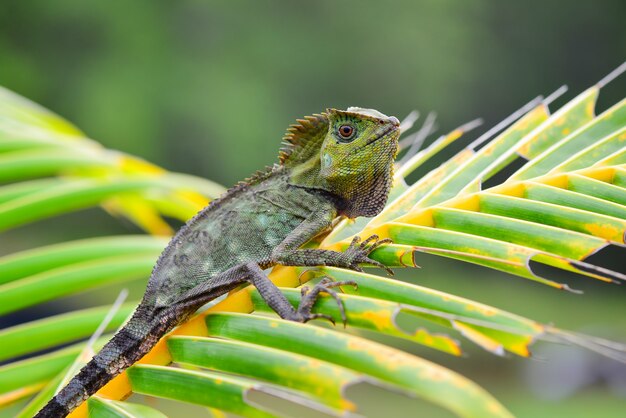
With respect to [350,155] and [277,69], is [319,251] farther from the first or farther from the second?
[277,69]

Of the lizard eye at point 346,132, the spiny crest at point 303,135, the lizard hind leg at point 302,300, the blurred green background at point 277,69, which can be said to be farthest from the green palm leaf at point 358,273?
the blurred green background at point 277,69

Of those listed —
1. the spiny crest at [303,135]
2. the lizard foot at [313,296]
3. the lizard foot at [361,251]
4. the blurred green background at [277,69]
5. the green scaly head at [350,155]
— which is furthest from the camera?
the blurred green background at [277,69]

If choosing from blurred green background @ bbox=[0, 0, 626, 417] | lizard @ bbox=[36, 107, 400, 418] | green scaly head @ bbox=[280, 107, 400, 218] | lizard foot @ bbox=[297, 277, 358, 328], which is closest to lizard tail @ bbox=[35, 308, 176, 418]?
lizard @ bbox=[36, 107, 400, 418]

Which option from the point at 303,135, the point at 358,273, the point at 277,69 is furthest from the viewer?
the point at 277,69

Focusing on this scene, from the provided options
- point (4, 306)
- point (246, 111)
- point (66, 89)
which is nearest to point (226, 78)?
point (246, 111)

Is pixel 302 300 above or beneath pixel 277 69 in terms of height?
beneath

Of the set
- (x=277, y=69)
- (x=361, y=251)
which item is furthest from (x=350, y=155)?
(x=277, y=69)

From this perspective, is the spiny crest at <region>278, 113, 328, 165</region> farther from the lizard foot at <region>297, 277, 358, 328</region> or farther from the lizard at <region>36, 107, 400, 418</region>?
the lizard foot at <region>297, 277, 358, 328</region>

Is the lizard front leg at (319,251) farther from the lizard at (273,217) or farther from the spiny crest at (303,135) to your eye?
the spiny crest at (303,135)

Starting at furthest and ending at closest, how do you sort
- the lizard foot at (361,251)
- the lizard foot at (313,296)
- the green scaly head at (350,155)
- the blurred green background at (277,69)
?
the blurred green background at (277,69), the green scaly head at (350,155), the lizard foot at (361,251), the lizard foot at (313,296)
